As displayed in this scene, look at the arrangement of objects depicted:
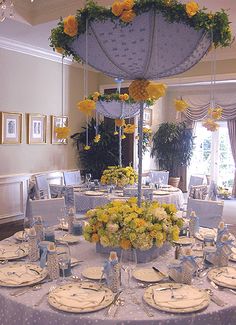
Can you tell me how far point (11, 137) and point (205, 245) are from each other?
16.3 ft

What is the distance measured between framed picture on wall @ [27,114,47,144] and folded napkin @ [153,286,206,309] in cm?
561

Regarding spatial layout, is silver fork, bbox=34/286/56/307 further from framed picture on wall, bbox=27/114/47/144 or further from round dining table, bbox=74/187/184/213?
framed picture on wall, bbox=27/114/47/144

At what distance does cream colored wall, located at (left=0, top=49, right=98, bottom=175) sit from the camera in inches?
261

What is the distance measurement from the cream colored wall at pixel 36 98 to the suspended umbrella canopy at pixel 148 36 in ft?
14.9

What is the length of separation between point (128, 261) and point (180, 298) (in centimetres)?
45

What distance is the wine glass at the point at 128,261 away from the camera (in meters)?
2.01

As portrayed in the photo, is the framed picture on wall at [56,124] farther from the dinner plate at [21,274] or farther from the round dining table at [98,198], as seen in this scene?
the dinner plate at [21,274]

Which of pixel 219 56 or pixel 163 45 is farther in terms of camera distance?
pixel 219 56

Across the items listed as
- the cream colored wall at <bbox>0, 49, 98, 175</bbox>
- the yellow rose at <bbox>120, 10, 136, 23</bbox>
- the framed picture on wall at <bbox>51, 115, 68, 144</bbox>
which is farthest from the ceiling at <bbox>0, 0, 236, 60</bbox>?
the yellow rose at <bbox>120, 10, 136, 23</bbox>

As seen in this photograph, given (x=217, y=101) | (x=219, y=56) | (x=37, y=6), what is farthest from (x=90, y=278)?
(x=217, y=101)

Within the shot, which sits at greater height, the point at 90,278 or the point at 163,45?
the point at 163,45

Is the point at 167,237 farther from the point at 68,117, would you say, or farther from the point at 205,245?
the point at 68,117

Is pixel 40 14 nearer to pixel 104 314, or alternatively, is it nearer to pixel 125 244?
pixel 125 244

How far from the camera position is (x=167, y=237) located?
7.85ft
